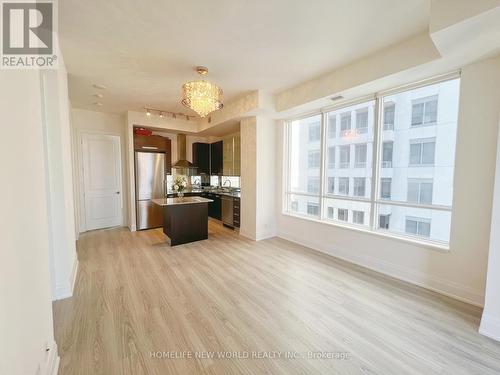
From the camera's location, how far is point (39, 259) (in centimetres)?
151

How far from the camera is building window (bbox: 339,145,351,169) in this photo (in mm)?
3819

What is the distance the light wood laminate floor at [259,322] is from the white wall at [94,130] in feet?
7.69

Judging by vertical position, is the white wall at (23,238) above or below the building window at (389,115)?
below

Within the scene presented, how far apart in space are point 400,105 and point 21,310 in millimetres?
4366

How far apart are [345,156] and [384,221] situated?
1247 millimetres

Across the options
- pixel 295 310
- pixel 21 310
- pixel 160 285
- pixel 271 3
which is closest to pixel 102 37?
pixel 271 3

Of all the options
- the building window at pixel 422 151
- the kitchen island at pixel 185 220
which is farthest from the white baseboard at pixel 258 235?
the building window at pixel 422 151

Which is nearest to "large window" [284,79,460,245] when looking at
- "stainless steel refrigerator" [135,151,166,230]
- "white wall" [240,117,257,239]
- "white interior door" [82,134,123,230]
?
"white wall" [240,117,257,239]

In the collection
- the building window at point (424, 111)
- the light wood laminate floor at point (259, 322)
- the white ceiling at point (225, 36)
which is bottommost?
A: the light wood laminate floor at point (259, 322)

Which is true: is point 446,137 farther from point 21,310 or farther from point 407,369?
point 21,310

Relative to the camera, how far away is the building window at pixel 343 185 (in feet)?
12.6

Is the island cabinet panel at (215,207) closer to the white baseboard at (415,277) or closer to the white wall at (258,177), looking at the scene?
the white wall at (258,177)

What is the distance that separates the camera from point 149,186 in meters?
5.64

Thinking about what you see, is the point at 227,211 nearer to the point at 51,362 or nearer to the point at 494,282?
the point at 51,362
